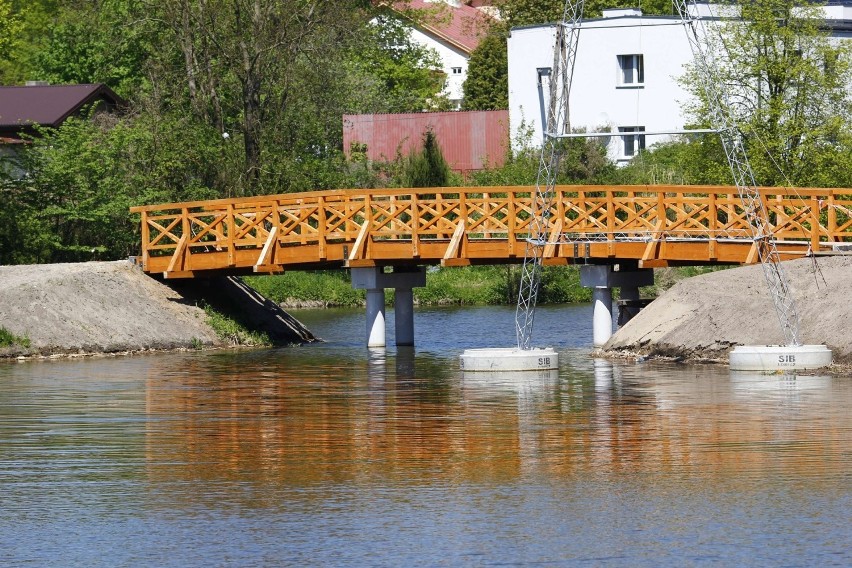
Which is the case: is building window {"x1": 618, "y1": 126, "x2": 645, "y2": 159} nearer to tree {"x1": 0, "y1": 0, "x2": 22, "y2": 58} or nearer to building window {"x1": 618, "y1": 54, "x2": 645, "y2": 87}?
building window {"x1": 618, "y1": 54, "x2": 645, "y2": 87}

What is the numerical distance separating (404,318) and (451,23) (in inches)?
2366

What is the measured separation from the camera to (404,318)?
37000 millimetres

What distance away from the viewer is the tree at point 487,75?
75.7 metres

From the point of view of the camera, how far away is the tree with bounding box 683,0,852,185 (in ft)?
146

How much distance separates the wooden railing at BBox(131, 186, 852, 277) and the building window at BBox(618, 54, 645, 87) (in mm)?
24484

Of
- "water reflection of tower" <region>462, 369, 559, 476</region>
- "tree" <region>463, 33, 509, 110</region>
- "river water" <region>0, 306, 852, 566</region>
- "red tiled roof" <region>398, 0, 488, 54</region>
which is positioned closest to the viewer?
"river water" <region>0, 306, 852, 566</region>

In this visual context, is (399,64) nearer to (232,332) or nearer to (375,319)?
(232,332)

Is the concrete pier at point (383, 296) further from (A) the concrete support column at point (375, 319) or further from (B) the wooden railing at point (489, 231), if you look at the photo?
(B) the wooden railing at point (489, 231)

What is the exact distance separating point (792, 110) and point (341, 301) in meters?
15.4

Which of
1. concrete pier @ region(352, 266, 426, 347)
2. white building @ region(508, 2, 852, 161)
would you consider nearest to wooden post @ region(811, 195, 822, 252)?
concrete pier @ region(352, 266, 426, 347)

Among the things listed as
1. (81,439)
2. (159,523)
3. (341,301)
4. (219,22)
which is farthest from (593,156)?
A: (159,523)

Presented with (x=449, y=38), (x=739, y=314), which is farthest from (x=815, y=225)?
(x=449, y=38)

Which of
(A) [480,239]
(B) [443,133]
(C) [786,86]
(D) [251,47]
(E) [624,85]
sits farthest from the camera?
(B) [443,133]

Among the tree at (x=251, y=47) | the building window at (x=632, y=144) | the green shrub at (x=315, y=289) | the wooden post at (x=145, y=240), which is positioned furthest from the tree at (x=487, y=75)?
the wooden post at (x=145, y=240)
